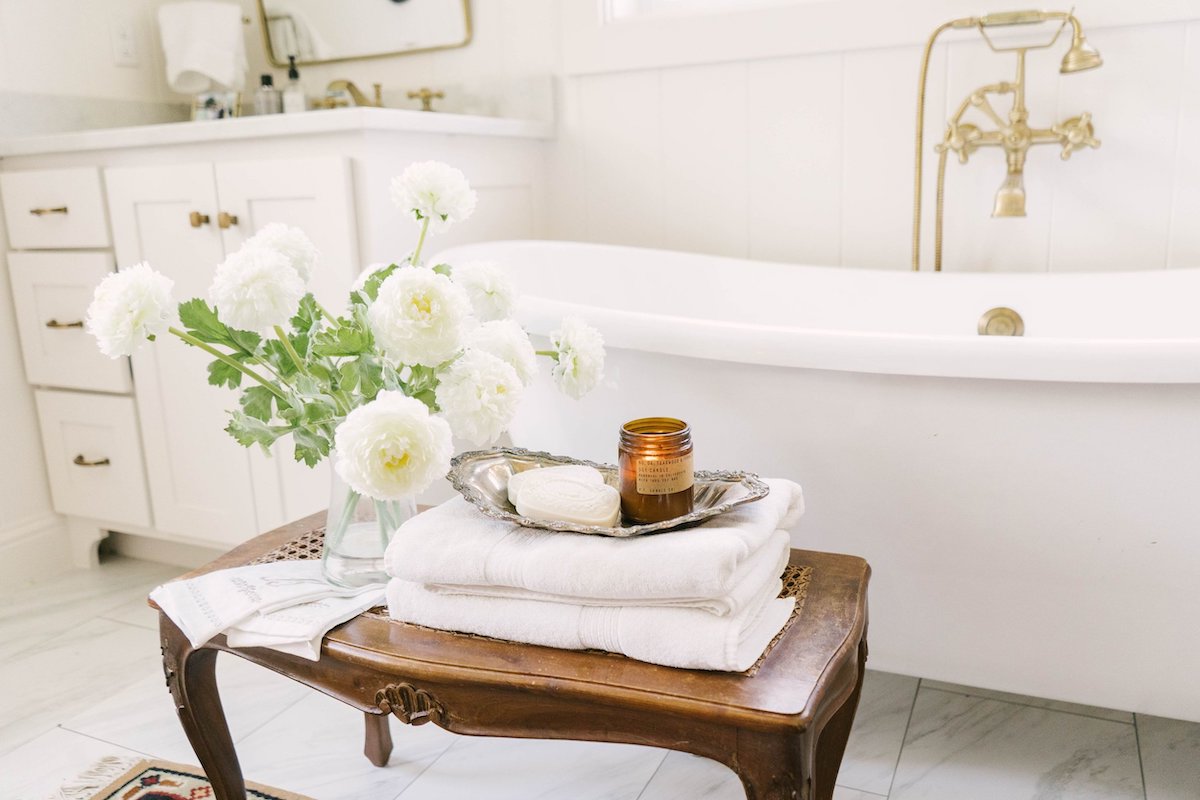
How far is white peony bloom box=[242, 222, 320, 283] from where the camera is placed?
0.89m

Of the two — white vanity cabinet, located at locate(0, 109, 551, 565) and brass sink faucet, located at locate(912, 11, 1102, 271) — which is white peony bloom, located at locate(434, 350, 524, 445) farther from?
brass sink faucet, located at locate(912, 11, 1102, 271)

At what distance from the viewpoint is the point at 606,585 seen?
29.4 inches

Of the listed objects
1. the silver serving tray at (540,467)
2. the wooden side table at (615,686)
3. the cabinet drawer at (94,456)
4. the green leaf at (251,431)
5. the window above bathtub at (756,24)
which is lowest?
the cabinet drawer at (94,456)

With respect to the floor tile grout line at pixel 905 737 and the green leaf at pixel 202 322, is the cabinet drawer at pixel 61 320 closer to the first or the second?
the green leaf at pixel 202 322

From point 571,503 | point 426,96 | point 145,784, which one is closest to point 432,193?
point 571,503

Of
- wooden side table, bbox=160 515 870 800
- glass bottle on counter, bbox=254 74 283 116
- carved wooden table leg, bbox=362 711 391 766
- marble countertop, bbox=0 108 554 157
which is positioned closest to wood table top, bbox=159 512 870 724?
wooden side table, bbox=160 515 870 800

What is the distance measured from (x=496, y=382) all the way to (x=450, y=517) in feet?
0.43

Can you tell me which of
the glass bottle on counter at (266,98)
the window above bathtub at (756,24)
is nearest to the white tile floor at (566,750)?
the window above bathtub at (756,24)

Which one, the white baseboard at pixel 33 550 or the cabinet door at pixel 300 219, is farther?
the white baseboard at pixel 33 550

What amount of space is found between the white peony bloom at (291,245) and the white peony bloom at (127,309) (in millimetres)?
105

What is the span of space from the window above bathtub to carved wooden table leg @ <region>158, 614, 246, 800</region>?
61.6 inches

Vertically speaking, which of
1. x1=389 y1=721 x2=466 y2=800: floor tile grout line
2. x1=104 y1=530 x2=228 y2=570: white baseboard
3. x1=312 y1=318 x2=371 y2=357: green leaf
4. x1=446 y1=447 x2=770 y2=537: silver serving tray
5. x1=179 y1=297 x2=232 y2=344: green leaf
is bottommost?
x1=389 y1=721 x2=466 y2=800: floor tile grout line

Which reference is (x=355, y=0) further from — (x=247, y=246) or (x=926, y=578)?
(x=926, y=578)

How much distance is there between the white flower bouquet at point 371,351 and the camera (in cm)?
76
